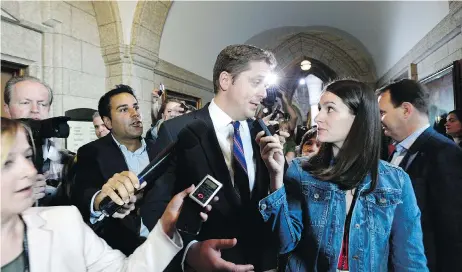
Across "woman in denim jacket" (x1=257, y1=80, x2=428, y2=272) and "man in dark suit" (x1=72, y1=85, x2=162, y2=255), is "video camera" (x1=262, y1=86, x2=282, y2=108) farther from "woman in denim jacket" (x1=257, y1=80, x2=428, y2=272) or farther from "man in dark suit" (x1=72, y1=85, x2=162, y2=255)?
"man in dark suit" (x1=72, y1=85, x2=162, y2=255)

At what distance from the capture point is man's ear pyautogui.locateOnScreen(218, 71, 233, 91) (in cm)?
172

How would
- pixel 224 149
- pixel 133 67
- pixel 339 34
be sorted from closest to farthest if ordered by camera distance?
pixel 224 149
pixel 133 67
pixel 339 34

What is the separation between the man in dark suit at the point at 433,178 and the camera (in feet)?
5.61

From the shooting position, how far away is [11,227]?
97 cm

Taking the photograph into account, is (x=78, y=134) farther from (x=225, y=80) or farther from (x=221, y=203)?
(x=221, y=203)

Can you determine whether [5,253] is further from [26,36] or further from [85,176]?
[26,36]

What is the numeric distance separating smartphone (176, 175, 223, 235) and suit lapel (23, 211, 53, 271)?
42 cm

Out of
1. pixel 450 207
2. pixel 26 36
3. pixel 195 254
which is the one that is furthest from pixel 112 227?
pixel 26 36

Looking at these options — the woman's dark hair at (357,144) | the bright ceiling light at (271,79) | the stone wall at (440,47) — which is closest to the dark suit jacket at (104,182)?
the bright ceiling light at (271,79)

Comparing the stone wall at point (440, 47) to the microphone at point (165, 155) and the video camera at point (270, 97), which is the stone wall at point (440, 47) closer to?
the video camera at point (270, 97)

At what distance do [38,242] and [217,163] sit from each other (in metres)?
0.78

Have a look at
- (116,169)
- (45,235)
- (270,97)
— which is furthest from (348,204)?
(116,169)

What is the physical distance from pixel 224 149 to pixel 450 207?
50.9 inches

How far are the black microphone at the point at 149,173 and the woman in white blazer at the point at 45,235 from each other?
99mm
